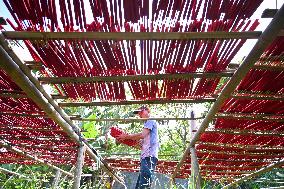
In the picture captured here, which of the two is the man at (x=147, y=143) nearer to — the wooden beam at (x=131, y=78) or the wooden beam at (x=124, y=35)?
the wooden beam at (x=131, y=78)

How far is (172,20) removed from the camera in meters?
1.98

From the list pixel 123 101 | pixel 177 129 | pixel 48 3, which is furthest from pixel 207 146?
pixel 177 129

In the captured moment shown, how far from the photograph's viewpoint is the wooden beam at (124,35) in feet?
6.49

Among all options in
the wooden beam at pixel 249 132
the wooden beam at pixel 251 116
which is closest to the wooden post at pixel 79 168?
the wooden beam at pixel 249 132

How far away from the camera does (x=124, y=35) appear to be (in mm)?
1998

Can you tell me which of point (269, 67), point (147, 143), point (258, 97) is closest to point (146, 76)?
point (269, 67)

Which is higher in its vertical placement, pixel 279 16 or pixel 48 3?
pixel 48 3

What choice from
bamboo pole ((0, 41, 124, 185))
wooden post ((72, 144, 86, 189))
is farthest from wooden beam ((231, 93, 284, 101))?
wooden post ((72, 144, 86, 189))

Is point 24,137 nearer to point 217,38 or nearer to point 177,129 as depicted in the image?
point 217,38

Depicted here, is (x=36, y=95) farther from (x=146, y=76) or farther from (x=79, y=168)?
(x=79, y=168)

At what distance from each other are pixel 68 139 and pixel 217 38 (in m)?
3.35

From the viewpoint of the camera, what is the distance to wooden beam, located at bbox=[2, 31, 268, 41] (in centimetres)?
198

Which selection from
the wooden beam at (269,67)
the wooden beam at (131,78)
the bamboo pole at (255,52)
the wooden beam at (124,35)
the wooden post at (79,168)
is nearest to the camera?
the bamboo pole at (255,52)

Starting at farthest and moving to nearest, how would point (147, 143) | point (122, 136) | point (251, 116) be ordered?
point (147, 143) → point (122, 136) → point (251, 116)
